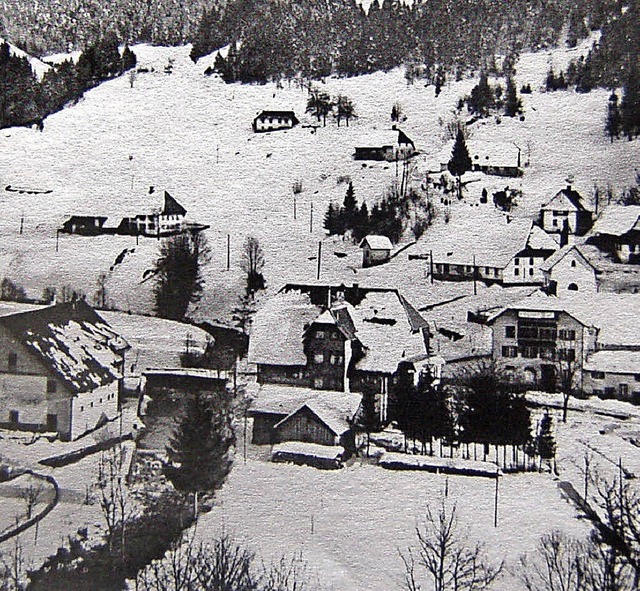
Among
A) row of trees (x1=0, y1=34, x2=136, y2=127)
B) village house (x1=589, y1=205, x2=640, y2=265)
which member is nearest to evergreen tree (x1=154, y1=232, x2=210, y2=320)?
row of trees (x1=0, y1=34, x2=136, y2=127)

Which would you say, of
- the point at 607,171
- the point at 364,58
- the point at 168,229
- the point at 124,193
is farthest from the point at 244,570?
the point at 364,58

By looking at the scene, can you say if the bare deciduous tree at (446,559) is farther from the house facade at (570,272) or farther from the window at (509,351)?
the house facade at (570,272)

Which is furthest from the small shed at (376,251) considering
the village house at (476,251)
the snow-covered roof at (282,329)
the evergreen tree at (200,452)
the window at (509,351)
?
the evergreen tree at (200,452)

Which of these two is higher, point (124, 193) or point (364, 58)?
point (364, 58)

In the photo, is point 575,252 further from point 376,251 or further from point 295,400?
point 295,400

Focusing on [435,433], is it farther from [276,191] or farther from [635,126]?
[635,126]
